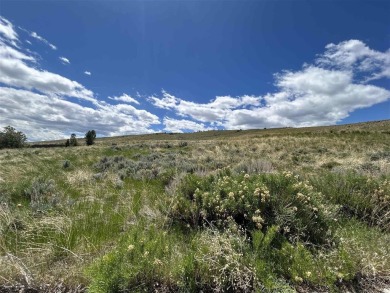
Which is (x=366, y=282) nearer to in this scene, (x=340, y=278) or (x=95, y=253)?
(x=340, y=278)

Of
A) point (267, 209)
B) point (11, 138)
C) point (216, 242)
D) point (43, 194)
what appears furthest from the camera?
point (11, 138)

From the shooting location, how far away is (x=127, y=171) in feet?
35.3

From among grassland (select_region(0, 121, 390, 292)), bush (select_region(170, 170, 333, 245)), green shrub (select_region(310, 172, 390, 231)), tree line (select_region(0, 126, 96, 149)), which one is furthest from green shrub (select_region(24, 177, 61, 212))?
tree line (select_region(0, 126, 96, 149))

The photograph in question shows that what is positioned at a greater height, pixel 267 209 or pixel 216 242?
pixel 267 209

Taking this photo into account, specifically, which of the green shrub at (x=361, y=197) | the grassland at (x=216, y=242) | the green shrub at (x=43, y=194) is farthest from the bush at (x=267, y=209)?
the green shrub at (x=43, y=194)

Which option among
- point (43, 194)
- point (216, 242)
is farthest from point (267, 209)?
point (43, 194)

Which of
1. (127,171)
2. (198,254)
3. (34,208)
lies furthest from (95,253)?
(127,171)

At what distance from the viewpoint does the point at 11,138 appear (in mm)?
61406

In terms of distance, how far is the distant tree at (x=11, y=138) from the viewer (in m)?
60.6

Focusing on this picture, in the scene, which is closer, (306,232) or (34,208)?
(306,232)

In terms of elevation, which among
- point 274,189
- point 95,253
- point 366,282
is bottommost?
point 366,282

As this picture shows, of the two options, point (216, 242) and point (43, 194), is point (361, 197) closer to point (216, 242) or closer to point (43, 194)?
point (216, 242)

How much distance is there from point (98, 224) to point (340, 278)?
133 inches

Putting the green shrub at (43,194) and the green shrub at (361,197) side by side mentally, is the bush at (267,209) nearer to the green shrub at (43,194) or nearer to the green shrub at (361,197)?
the green shrub at (361,197)
